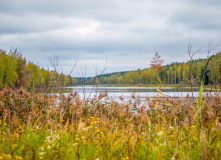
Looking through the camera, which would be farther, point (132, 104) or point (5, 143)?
point (132, 104)

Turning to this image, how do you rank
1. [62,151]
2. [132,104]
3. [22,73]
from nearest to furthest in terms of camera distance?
1. [62,151]
2. [132,104]
3. [22,73]

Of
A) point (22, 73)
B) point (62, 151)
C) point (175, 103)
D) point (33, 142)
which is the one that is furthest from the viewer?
point (22, 73)

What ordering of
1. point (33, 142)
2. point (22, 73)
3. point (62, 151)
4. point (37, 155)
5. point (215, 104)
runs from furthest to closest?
point (22, 73)
point (215, 104)
point (33, 142)
point (62, 151)
point (37, 155)

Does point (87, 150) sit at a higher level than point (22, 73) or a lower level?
lower

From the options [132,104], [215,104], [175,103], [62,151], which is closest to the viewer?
[62,151]

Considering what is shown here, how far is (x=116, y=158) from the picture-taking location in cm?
288

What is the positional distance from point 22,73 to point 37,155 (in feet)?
188

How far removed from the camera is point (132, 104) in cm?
834

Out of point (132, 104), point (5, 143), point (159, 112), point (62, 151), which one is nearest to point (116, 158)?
point (62, 151)

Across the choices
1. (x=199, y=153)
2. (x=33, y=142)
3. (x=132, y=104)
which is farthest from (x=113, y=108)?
(x=199, y=153)

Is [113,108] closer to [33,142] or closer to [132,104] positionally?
[132,104]

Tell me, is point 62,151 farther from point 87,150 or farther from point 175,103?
point 175,103

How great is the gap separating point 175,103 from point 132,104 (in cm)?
156

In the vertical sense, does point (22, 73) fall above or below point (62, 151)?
above
